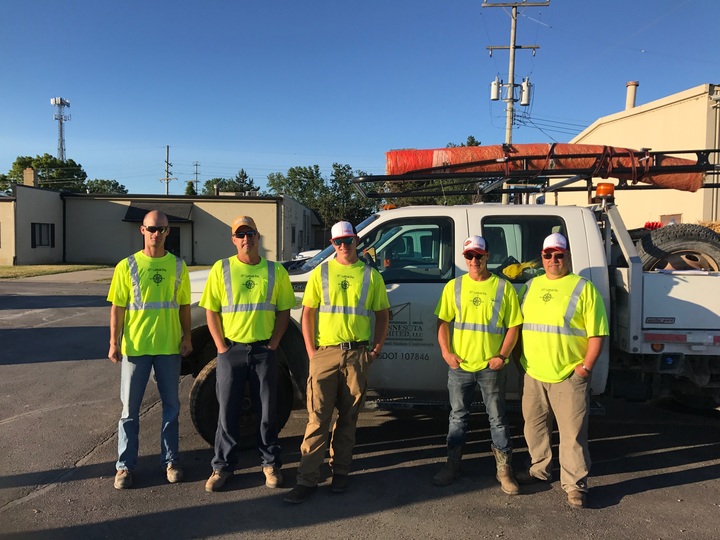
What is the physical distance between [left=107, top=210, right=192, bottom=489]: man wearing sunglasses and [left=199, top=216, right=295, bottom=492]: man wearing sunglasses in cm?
32

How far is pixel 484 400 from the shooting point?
3.95 m

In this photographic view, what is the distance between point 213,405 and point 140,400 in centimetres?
61

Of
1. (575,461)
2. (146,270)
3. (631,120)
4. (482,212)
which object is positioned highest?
(631,120)

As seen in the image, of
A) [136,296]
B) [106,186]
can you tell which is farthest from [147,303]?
[106,186]

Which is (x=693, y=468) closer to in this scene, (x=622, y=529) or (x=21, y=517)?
(x=622, y=529)

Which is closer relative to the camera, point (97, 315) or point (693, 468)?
point (693, 468)

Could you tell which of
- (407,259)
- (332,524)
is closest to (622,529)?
(332,524)

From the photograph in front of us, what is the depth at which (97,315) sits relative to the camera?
39.4 feet

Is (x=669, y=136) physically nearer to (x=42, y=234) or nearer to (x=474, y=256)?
(x=474, y=256)

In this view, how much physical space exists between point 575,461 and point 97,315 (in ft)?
36.3

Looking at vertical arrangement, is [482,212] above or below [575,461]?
A: above

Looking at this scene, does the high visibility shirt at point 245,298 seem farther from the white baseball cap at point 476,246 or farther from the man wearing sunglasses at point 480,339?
the white baseball cap at point 476,246

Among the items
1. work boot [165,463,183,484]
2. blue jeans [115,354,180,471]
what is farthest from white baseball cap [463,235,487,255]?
work boot [165,463,183,484]

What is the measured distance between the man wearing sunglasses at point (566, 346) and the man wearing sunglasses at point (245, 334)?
1771mm
